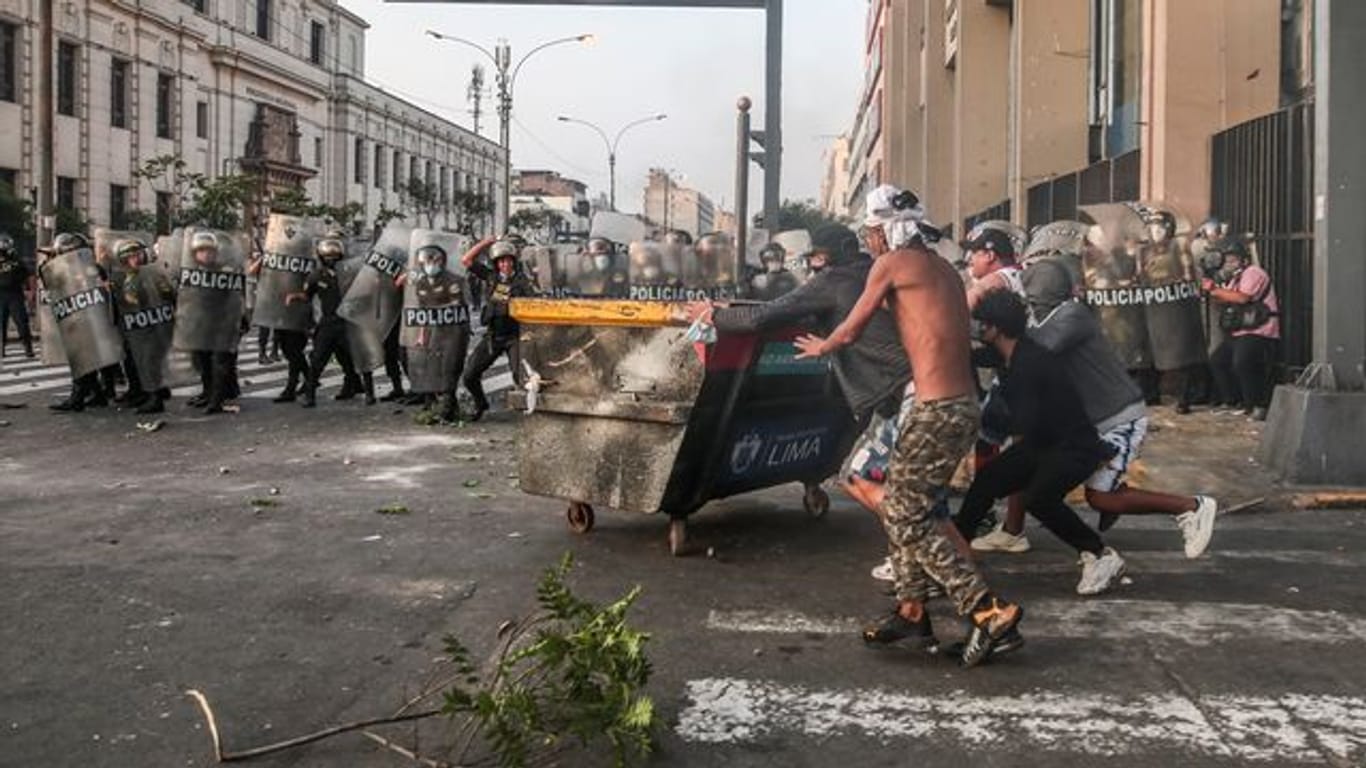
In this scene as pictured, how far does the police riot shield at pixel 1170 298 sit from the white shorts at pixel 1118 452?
6.93 m

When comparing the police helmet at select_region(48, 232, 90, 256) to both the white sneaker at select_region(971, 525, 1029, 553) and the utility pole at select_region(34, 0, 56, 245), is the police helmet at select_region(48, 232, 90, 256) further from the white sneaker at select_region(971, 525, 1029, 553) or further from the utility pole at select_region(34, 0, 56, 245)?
the utility pole at select_region(34, 0, 56, 245)

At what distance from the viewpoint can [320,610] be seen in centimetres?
579

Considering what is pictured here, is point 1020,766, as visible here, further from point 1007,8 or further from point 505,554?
point 1007,8

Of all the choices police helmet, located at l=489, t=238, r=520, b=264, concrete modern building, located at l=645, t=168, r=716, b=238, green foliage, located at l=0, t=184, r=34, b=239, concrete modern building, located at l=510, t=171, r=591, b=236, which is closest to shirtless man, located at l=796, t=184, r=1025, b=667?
police helmet, located at l=489, t=238, r=520, b=264

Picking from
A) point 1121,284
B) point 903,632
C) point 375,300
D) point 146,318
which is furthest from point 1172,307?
point 146,318

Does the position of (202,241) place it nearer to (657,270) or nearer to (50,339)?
(50,339)

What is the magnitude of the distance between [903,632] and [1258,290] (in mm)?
8077

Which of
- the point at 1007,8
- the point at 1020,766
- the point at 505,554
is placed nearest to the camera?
the point at 1020,766

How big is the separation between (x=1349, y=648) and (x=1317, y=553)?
6.89 feet

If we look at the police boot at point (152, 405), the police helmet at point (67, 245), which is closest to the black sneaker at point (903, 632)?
Answer: the police boot at point (152, 405)

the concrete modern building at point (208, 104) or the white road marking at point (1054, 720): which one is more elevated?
the concrete modern building at point (208, 104)

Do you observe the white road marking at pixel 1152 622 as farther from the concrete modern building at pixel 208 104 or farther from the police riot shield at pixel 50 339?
the concrete modern building at pixel 208 104

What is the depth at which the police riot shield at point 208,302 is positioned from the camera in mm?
13547

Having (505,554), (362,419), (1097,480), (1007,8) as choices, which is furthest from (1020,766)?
(1007,8)
